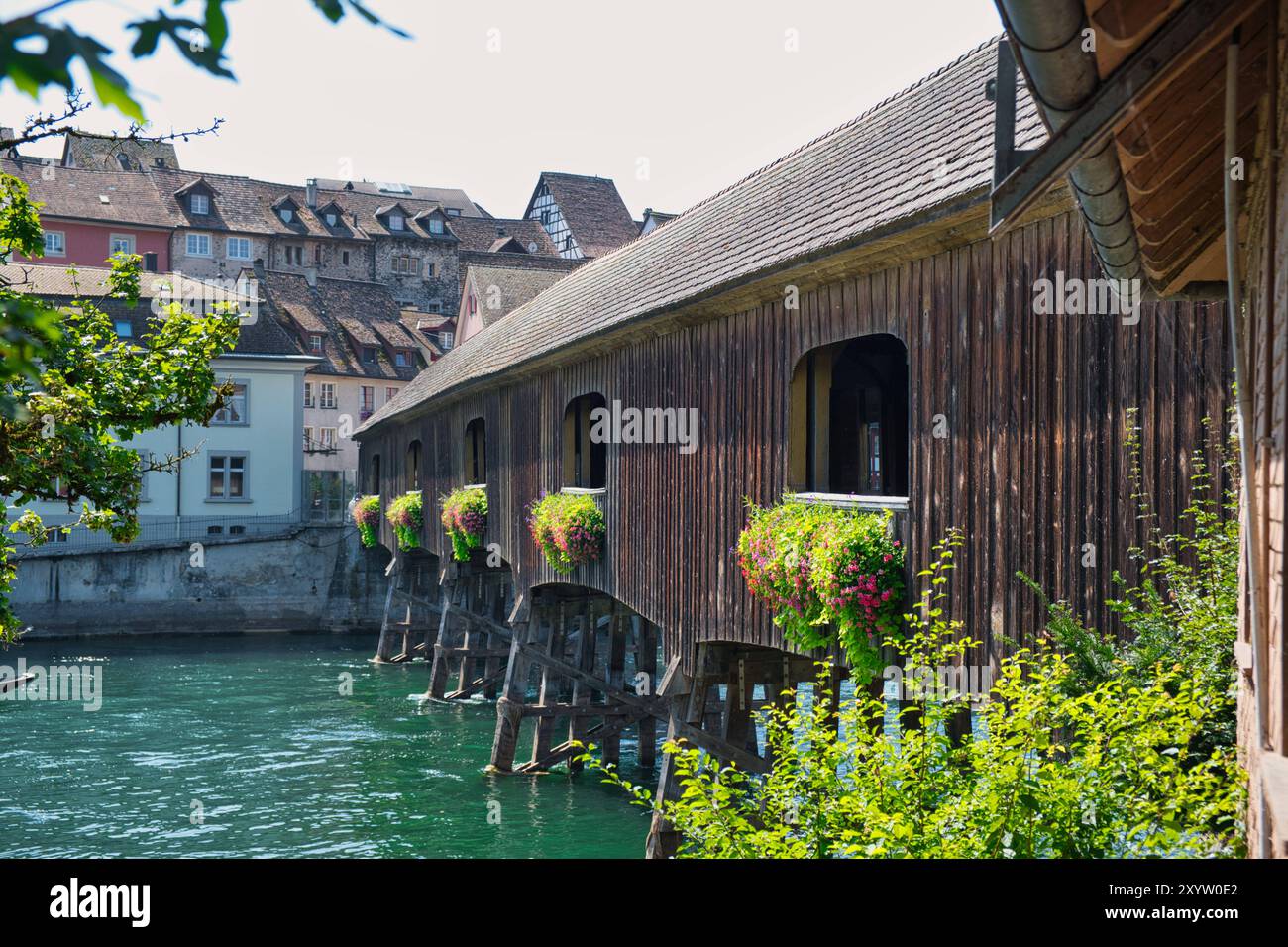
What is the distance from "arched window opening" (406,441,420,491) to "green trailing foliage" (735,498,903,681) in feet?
57.9

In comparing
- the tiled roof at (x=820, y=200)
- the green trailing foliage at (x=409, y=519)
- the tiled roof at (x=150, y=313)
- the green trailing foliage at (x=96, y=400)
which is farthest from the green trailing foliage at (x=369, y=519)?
the green trailing foliage at (x=96, y=400)

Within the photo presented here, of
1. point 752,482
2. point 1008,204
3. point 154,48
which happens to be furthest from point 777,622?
point 154,48

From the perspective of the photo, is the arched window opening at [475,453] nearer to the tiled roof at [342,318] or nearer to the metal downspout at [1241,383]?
the metal downspout at [1241,383]

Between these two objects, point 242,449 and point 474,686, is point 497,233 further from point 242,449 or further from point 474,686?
point 474,686

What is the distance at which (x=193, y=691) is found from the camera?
24188 mm

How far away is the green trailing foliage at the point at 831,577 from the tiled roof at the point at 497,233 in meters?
45.9

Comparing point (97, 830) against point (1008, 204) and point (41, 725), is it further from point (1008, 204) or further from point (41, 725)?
point (1008, 204)

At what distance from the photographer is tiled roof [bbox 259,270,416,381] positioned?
45406 mm

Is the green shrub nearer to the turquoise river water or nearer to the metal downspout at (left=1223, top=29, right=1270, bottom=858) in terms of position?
the metal downspout at (left=1223, top=29, right=1270, bottom=858)

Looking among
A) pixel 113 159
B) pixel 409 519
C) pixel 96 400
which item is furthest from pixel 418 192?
pixel 96 400

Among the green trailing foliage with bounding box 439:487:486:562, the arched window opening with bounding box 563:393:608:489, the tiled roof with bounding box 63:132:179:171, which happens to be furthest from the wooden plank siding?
the tiled roof with bounding box 63:132:179:171

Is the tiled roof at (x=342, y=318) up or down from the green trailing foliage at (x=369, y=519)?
up

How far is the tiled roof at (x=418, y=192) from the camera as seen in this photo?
62594 mm
